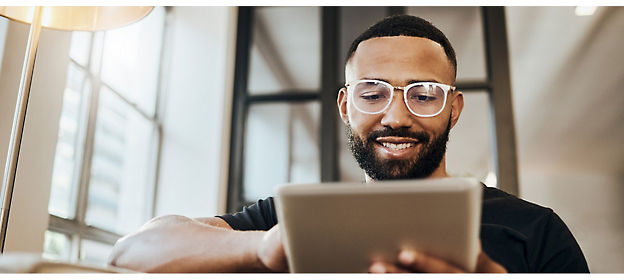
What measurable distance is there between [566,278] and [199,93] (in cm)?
323

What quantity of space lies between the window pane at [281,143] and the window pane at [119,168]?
2.35 ft

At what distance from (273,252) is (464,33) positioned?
11.1 ft

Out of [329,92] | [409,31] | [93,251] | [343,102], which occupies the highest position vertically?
A: [329,92]

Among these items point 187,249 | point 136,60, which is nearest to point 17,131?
point 187,249

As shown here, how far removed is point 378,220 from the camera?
24.3 inches

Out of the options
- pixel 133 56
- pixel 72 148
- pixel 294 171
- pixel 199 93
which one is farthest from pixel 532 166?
pixel 72 148

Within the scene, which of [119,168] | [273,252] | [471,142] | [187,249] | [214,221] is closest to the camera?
[273,252]

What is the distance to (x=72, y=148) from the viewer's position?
7.98 feet

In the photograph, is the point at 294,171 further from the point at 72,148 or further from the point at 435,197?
the point at 435,197

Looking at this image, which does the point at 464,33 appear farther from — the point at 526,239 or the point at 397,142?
the point at 526,239

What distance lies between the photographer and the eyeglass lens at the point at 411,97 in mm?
1257

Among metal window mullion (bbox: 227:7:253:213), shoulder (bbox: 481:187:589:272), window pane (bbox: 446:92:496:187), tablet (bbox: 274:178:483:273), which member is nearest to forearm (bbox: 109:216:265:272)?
tablet (bbox: 274:178:483:273)

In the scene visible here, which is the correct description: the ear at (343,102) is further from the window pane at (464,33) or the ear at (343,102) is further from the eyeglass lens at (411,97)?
the window pane at (464,33)

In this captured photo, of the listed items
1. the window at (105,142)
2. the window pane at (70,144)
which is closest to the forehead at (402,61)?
the window at (105,142)
